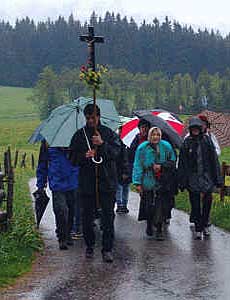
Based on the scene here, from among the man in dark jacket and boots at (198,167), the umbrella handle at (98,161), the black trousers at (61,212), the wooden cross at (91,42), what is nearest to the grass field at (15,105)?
the man in dark jacket and boots at (198,167)

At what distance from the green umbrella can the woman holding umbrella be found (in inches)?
26.8

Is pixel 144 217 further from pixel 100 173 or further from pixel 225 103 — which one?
pixel 225 103

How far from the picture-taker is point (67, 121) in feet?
32.8

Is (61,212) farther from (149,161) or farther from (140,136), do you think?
(140,136)

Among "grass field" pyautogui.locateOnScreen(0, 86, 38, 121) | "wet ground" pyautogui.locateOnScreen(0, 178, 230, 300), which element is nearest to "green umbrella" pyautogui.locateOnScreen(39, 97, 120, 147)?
"wet ground" pyautogui.locateOnScreen(0, 178, 230, 300)

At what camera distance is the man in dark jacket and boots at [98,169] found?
874 centimetres

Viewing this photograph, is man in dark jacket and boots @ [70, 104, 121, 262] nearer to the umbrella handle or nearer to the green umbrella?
the umbrella handle

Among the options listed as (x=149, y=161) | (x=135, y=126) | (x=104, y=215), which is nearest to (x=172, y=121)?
(x=135, y=126)

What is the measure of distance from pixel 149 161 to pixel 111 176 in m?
2.05

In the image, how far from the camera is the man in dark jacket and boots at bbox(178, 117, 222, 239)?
34.2 feet

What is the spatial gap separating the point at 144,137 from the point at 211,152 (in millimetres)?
2144

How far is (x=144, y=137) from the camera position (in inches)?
487

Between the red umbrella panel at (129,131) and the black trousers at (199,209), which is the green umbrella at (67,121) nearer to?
the black trousers at (199,209)

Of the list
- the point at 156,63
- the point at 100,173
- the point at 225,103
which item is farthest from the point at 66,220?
the point at 156,63
